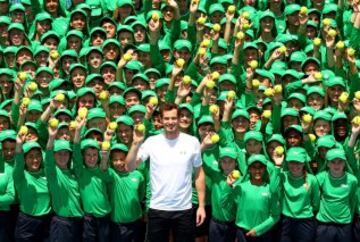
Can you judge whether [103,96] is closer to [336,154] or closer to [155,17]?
[155,17]

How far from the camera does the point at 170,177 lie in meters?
10.2

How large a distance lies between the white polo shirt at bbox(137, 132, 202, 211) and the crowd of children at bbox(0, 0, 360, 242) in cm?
39

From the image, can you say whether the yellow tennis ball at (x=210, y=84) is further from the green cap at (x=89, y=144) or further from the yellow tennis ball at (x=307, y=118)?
the green cap at (x=89, y=144)

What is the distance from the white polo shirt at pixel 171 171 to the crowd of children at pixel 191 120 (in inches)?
15.4

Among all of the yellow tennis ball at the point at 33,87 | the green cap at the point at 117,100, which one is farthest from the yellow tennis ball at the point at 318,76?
the yellow tennis ball at the point at 33,87

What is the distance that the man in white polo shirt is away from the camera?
10.2 metres

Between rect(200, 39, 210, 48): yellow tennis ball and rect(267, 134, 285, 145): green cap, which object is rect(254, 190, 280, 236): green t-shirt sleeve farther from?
rect(200, 39, 210, 48): yellow tennis ball

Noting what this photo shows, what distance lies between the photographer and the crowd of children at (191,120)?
1114 cm

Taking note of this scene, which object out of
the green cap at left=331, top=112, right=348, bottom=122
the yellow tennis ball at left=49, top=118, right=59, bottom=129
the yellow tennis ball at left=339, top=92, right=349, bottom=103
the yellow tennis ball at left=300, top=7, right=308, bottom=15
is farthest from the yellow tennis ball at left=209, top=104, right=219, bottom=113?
the yellow tennis ball at left=300, top=7, right=308, bottom=15

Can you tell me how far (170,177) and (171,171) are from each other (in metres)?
0.06

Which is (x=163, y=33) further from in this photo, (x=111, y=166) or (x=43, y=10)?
(x=111, y=166)

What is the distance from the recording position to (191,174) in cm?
1042

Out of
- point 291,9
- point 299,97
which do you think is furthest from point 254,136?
point 291,9

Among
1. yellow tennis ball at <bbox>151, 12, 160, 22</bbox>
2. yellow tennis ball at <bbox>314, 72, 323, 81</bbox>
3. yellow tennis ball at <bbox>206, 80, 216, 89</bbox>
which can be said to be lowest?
yellow tennis ball at <bbox>206, 80, 216, 89</bbox>
